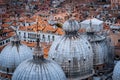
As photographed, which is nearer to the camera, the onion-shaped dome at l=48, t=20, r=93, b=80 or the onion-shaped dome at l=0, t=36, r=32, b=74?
the onion-shaped dome at l=48, t=20, r=93, b=80

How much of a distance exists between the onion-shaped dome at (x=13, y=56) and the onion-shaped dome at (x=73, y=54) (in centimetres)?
223

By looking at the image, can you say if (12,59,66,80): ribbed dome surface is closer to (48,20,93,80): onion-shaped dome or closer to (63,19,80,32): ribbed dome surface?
(48,20,93,80): onion-shaped dome

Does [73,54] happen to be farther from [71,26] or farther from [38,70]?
[38,70]

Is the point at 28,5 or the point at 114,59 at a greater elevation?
the point at 28,5

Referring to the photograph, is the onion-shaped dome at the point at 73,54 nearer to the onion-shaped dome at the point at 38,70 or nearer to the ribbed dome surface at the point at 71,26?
the ribbed dome surface at the point at 71,26

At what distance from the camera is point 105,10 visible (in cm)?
7469

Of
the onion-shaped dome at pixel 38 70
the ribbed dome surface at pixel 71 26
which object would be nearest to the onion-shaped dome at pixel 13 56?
the ribbed dome surface at pixel 71 26

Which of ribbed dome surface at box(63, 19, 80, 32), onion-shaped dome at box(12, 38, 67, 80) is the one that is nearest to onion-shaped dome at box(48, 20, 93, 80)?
ribbed dome surface at box(63, 19, 80, 32)

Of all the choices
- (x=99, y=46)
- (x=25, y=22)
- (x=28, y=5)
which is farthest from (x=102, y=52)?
(x=28, y=5)

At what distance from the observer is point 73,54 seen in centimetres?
2895

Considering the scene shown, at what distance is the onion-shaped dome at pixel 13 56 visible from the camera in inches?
1149

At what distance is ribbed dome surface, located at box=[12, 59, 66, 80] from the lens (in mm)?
23703

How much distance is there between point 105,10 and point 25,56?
155 ft

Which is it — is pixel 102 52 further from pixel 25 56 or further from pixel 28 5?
pixel 28 5
